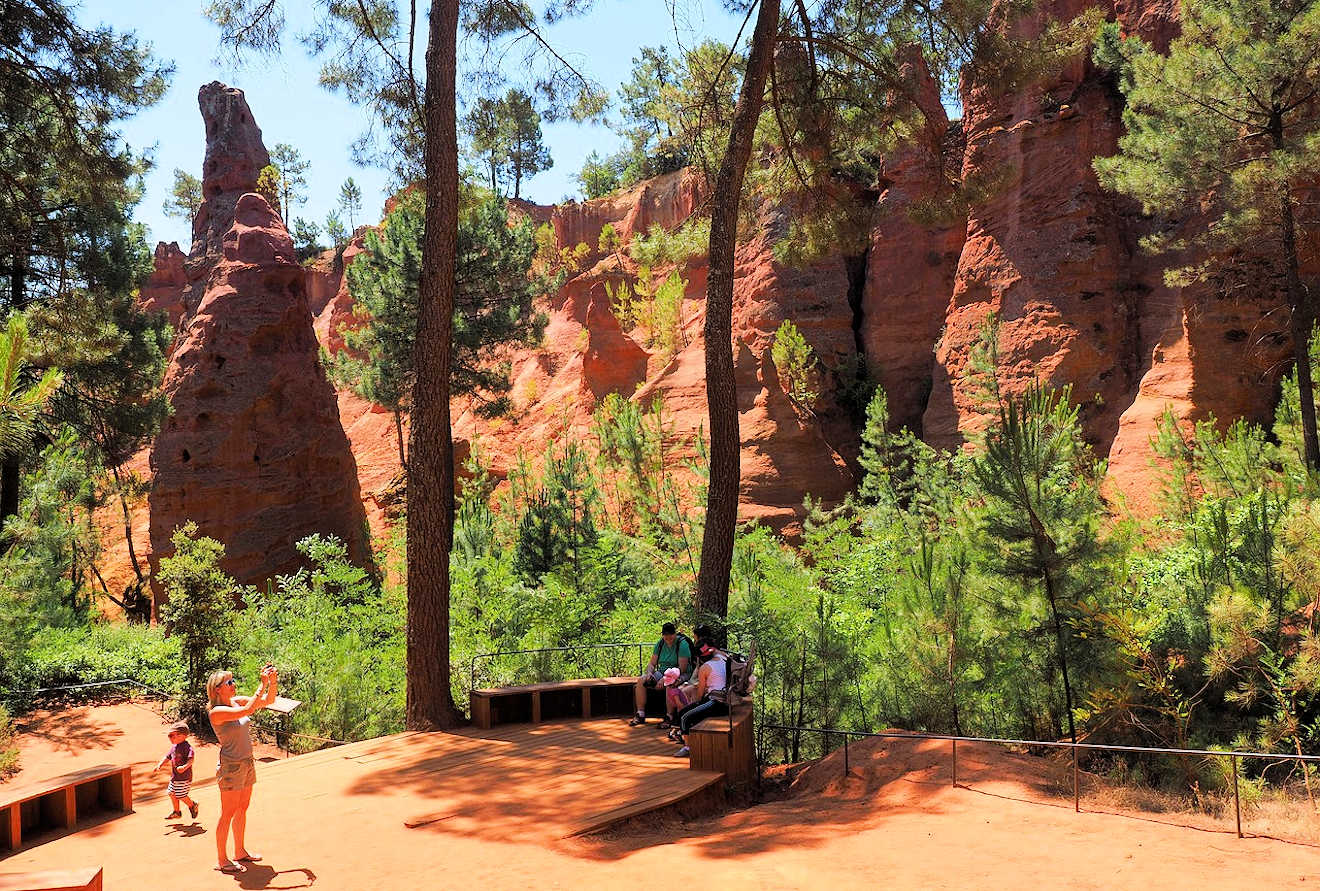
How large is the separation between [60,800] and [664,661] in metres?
5.64

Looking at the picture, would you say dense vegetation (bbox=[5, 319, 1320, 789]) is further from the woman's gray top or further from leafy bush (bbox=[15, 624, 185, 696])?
the woman's gray top

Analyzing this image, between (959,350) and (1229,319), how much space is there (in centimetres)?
746

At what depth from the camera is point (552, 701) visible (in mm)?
10992

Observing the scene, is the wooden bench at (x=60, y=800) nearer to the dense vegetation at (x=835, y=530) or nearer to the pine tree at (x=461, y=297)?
the dense vegetation at (x=835, y=530)

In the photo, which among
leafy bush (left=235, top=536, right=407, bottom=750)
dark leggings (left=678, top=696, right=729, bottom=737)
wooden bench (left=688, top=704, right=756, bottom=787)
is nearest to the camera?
wooden bench (left=688, top=704, right=756, bottom=787)

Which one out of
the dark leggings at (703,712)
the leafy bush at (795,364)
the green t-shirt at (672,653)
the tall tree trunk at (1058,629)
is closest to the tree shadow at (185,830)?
the dark leggings at (703,712)

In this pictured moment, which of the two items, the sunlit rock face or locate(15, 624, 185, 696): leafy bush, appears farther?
the sunlit rock face

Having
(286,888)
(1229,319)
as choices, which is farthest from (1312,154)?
(286,888)

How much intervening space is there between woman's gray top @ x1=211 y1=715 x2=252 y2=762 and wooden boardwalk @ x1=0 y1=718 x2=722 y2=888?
755 mm

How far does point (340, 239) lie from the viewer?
65875 millimetres

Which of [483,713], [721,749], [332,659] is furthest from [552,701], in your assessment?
[332,659]

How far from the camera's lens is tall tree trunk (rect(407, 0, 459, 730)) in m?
10.5

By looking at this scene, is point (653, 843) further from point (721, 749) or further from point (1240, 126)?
point (1240, 126)

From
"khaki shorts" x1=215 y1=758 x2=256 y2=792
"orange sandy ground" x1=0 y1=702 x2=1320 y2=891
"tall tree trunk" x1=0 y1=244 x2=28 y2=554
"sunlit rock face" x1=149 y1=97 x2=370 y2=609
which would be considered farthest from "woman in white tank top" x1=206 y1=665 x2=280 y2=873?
"sunlit rock face" x1=149 y1=97 x2=370 y2=609
